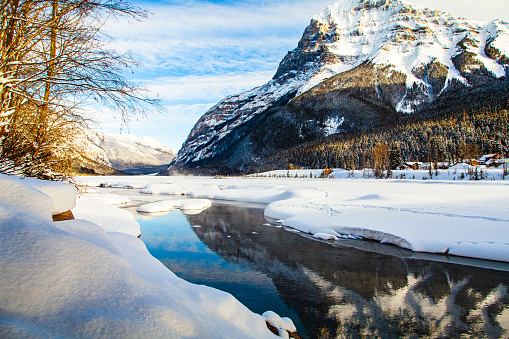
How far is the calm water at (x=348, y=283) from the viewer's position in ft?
16.5

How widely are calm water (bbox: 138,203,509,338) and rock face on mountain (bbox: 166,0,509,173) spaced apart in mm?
98406

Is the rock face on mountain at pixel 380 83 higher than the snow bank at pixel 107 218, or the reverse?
the rock face on mountain at pixel 380 83

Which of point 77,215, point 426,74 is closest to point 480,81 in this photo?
point 426,74

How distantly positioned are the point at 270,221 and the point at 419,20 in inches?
8545

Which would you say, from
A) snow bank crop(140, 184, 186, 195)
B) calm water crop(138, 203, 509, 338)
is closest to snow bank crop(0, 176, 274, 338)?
calm water crop(138, 203, 509, 338)

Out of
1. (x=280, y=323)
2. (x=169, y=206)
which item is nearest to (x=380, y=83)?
(x=169, y=206)

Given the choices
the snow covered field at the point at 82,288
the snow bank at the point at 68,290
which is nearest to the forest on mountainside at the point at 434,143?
the snow covered field at the point at 82,288

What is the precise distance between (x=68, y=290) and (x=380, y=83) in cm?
14608

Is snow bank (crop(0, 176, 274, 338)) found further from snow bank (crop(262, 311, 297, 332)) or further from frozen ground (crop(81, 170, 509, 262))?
frozen ground (crop(81, 170, 509, 262))

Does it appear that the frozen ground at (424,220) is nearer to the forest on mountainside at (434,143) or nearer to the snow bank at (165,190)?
the snow bank at (165,190)

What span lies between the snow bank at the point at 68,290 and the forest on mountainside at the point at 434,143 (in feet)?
Answer: 154

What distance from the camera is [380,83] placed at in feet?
424

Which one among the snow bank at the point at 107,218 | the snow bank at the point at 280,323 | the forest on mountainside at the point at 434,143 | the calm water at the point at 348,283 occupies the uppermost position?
the forest on mountainside at the point at 434,143

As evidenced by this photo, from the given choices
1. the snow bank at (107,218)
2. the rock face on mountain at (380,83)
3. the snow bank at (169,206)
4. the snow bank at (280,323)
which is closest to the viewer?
the snow bank at (280,323)
